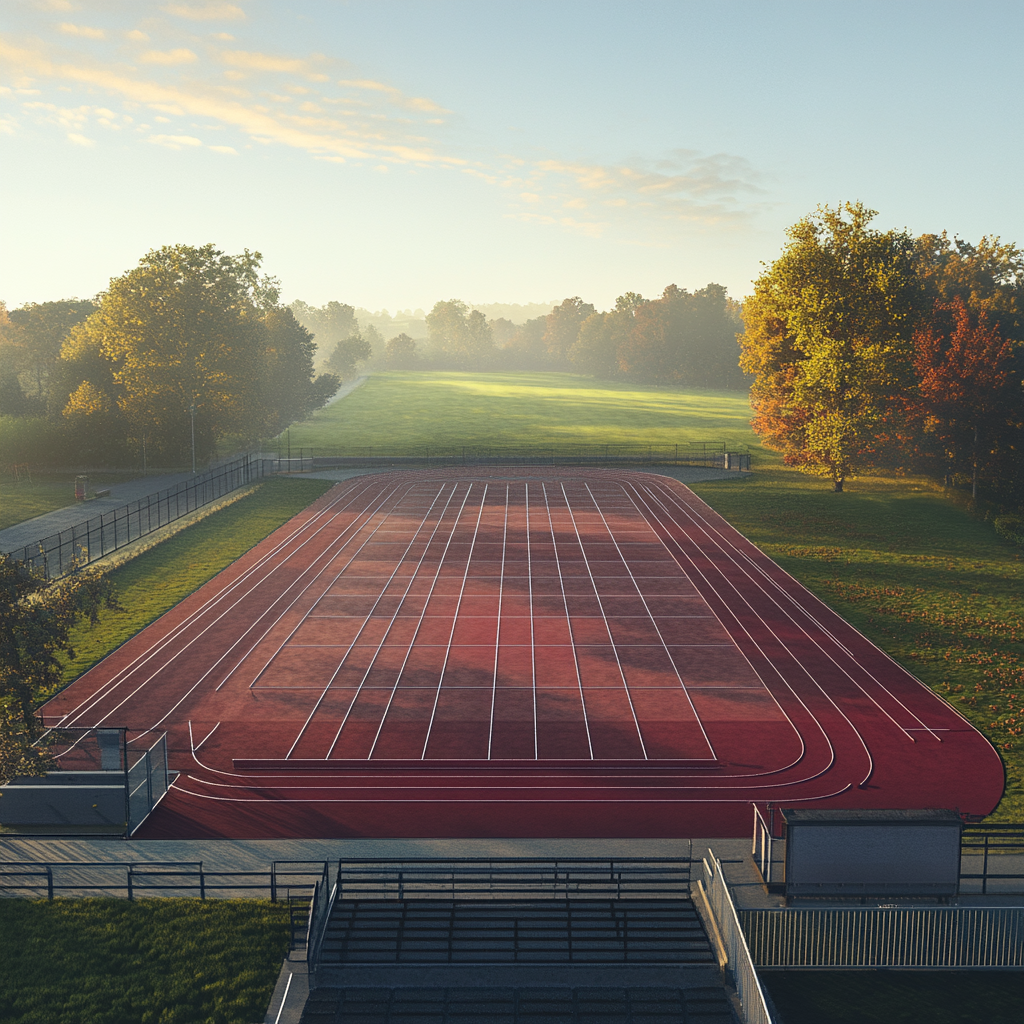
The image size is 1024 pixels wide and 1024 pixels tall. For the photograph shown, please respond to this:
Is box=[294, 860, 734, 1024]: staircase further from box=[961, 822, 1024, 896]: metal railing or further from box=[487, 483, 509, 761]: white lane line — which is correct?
box=[487, 483, 509, 761]: white lane line

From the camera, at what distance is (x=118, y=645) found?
26203mm

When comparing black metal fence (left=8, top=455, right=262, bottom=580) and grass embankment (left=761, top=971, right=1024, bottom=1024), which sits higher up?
black metal fence (left=8, top=455, right=262, bottom=580)

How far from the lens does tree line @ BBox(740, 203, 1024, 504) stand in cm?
4894

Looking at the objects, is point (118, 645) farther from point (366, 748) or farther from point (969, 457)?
point (969, 457)

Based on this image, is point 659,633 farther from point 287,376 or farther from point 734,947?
point 287,376

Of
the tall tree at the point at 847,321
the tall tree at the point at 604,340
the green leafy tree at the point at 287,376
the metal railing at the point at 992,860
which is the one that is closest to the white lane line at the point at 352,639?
the metal railing at the point at 992,860

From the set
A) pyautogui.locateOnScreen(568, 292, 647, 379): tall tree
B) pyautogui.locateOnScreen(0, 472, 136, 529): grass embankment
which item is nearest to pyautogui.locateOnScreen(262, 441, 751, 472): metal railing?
pyautogui.locateOnScreen(0, 472, 136, 529): grass embankment

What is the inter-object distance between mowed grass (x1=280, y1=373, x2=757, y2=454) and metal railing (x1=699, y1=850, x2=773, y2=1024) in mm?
62933

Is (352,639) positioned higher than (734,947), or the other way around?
(352,639)

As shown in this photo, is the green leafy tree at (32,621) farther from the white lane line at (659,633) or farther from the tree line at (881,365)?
the tree line at (881,365)

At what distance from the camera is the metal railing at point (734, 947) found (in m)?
10.7

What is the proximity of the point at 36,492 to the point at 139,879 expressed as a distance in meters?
44.2

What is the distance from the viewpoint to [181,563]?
3600 cm

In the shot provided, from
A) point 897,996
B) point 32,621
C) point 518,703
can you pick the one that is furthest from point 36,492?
point 897,996
